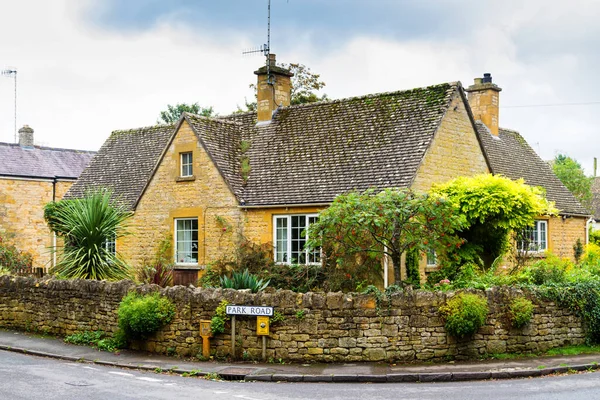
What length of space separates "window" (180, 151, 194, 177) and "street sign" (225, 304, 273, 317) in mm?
11110

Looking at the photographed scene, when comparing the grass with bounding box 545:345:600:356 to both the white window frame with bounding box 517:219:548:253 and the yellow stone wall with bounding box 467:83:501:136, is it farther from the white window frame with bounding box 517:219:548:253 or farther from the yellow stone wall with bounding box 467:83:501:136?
the yellow stone wall with bounding box 467:83:501:136

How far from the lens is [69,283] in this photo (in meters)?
19.0

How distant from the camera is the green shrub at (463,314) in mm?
15172

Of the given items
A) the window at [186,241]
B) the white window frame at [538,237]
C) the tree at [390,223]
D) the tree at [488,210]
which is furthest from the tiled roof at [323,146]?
the white window frame at [538,237]

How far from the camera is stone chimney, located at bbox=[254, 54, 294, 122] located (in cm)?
2802

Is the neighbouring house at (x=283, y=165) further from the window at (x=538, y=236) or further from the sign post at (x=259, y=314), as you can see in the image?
the sign post at (x=259, y=314)

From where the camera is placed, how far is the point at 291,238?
23.6 meters

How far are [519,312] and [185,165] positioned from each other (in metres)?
14.1

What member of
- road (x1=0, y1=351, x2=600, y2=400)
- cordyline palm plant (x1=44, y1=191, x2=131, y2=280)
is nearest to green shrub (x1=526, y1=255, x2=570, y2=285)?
road (x1=0, y1=351, x2=600, y2=400)

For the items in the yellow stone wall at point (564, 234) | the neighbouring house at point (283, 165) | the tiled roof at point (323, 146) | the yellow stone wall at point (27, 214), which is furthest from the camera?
the yellow stone wall at point (27, 214)

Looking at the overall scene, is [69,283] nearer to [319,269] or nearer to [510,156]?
[319,269]

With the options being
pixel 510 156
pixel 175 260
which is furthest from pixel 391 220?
pixel 510 156

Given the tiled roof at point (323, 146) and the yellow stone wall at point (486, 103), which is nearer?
the tiled roof at point (323, 146)

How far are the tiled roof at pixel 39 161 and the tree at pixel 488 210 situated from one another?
79.8 ft
